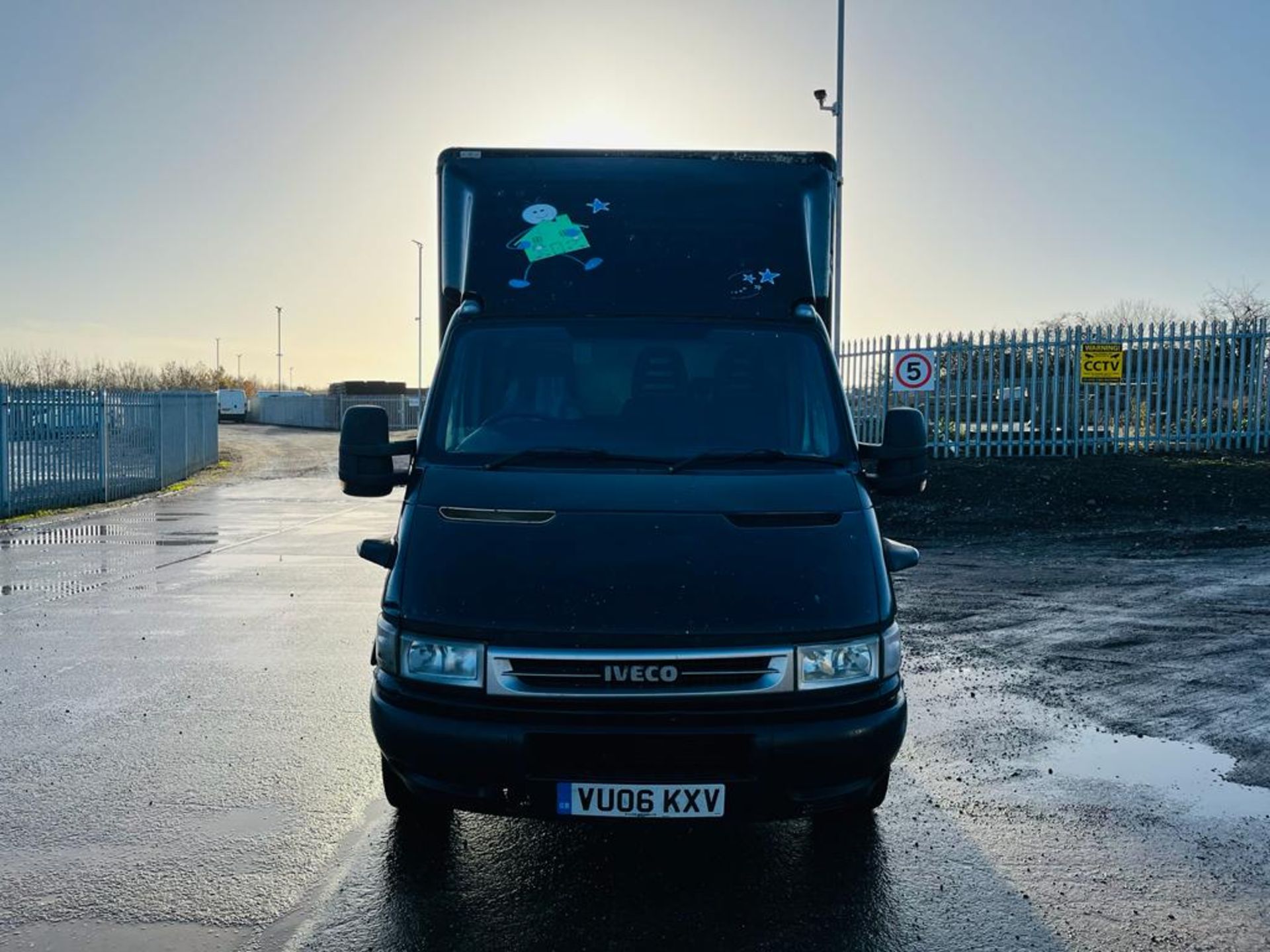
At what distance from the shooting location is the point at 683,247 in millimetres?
5391

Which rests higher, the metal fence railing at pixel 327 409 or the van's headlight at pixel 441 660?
the metal fence railing at pixel 327 409

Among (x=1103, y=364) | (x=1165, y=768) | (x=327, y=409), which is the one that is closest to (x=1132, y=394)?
(x=1103, y=364)

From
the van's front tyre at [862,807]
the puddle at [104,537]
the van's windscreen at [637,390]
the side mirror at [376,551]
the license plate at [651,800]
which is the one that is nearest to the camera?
the license plate at [651,800]

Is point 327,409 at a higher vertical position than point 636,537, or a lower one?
higher

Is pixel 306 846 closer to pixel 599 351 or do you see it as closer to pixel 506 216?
pixel 599 351

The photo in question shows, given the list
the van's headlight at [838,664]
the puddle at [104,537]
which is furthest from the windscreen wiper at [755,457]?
the puddle at [104,537]

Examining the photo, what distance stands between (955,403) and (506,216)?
16792 mm

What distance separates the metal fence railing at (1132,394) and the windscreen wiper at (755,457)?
16.5 meters

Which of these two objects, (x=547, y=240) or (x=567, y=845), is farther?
(x=547, y=240)

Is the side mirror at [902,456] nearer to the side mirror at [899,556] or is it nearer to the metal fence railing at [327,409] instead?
the side mirror at [899,556]

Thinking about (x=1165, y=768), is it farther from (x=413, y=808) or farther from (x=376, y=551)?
(x=376, y=551)

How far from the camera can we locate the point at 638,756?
3.65 metres

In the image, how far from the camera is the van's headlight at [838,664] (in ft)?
12.3

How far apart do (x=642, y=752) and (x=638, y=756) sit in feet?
0.06
